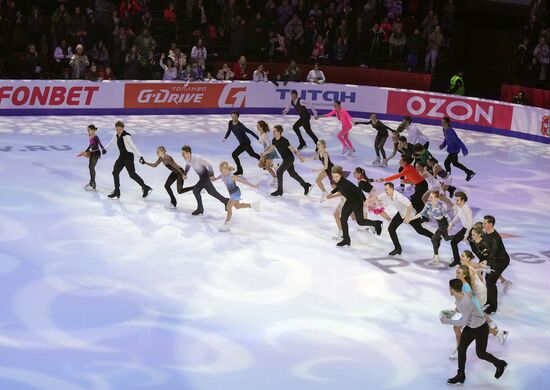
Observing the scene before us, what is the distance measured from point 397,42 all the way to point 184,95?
776cm

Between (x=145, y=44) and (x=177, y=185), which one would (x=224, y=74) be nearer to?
(x=145, y=44)

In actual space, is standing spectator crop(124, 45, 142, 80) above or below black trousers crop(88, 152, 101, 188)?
above

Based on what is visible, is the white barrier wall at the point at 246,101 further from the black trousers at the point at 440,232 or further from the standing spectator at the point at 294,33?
the black trousers at the point at 440,232

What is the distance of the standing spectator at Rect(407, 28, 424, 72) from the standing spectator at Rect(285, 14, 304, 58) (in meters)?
3.63

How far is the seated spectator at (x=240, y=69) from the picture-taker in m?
28.5

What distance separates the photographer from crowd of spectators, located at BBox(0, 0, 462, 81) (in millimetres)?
26719

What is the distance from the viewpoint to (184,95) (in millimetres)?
27438

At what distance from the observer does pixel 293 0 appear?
31.0 metres

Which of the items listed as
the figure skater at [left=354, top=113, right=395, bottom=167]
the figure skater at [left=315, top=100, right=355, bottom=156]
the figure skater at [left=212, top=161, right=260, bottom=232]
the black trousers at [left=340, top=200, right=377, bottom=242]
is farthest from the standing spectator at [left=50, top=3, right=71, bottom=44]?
the black trousers at [left=340, top=200, right=377, bottom=242]

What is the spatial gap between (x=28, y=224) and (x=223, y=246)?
3.43 m

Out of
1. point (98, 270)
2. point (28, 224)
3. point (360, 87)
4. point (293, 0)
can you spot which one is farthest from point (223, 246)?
point (293, 0)

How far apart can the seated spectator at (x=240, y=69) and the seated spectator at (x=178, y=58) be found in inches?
79.0

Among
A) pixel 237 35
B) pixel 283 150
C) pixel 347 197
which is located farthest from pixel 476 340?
pixel 237 35

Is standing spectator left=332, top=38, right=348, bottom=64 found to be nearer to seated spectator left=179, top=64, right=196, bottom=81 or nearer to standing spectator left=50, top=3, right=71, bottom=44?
seated spectator left=179, top=64, right=196, bottom=81
